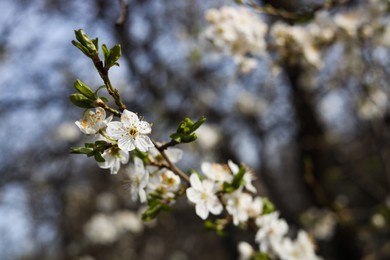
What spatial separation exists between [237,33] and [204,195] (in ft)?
4.43

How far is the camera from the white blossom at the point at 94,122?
1172mm

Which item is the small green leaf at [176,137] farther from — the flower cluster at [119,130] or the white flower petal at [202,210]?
the white flower petal at [202,210]

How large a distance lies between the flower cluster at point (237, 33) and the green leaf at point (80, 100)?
57.1 inches

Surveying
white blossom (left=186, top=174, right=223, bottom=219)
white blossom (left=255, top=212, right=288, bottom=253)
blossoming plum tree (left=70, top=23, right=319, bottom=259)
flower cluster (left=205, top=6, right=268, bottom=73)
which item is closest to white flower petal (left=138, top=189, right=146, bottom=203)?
blossoming plum tree (left=70, top=23, right=319, bottom=259)

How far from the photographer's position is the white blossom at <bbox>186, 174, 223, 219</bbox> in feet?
4.67

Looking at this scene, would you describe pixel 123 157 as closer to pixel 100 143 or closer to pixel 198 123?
pixel 100 143

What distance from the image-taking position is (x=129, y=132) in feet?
3.81

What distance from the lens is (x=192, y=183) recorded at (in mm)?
1438

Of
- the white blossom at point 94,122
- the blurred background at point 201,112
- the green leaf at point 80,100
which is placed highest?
the green leaf at point 80,100

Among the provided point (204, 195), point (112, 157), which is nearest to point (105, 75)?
point (112, 157)

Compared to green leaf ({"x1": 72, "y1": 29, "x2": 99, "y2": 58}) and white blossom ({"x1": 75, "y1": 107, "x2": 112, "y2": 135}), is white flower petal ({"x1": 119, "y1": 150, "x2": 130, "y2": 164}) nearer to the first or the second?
white blossom ({"x1": 75, "y1": 107, "x2": 112, "y2": 135})

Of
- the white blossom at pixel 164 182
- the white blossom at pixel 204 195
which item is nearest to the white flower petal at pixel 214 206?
the white blossom at pixel 204 195

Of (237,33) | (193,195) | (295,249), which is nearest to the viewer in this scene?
(193,195)

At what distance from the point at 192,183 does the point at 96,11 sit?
3255 mm
